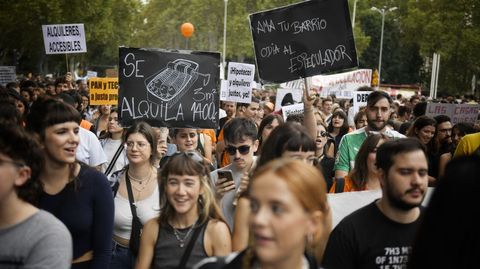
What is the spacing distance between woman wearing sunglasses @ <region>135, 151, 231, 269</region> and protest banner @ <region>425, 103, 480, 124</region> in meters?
9.56

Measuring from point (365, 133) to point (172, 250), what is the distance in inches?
150

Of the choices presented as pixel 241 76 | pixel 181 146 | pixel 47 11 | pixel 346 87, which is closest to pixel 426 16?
pixel 346 87

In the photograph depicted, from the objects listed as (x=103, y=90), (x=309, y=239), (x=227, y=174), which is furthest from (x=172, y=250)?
(x=103, y=90)

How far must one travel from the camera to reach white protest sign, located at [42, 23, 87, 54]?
16.3 metres

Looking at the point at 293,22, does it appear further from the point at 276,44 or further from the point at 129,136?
the point at 129,136

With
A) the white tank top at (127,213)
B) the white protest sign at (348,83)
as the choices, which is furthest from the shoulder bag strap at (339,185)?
the white protest sign at (348,83)

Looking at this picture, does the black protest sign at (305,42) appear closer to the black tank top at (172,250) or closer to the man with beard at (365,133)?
the man with beard at (365,133)

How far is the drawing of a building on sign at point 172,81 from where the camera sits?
7.88m

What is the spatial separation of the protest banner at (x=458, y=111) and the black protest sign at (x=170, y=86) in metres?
6.62

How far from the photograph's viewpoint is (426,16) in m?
37.0

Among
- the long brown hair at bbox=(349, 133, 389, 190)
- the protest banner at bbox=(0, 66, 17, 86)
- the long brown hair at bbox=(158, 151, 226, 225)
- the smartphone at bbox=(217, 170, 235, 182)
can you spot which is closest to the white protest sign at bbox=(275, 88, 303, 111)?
the protest banner at bbox=(0, 66, 17, 86)

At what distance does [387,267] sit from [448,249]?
1.78 meters

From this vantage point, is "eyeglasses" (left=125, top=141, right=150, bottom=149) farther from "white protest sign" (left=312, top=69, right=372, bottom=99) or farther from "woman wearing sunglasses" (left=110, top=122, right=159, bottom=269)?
"white protest sign" (left=312, top=69, right=372, bottom=99)

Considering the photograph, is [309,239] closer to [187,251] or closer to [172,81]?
[187,251]
